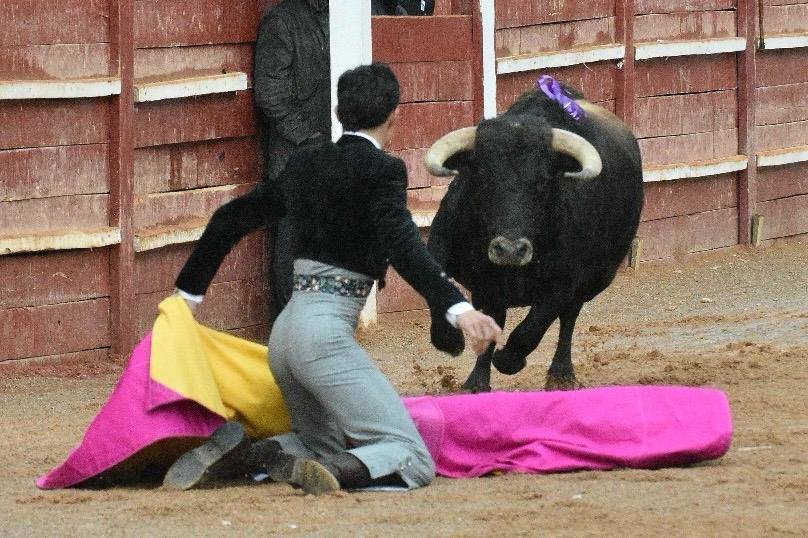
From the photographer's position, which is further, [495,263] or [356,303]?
[495,263]

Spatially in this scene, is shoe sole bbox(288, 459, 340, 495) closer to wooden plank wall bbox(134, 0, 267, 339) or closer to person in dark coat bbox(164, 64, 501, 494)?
person in dark coat bbox(164, 64, 501, 494)

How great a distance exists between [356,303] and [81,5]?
388 centimetres

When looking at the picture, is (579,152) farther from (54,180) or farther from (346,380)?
(346,380)

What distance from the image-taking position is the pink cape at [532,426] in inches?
242

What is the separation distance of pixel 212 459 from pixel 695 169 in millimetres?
8896

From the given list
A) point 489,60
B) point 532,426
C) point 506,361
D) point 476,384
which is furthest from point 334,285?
point 489,60

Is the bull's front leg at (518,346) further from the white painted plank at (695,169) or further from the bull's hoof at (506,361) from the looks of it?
the white painted plank at (695,169)

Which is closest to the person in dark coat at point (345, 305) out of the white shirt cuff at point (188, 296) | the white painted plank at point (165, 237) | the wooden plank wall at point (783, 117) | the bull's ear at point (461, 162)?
the white shirt cuff at point (188, 296)

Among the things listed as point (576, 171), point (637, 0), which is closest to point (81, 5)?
point (576, 171)

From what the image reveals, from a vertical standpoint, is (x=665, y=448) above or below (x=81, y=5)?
below

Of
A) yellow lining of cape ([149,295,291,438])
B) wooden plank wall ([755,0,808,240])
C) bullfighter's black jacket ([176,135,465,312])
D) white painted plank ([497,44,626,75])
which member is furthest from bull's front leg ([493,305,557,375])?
wooden plank wall ([755,0,808,240])

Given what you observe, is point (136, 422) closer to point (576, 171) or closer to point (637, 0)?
point (576, 171)

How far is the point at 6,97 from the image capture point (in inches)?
353

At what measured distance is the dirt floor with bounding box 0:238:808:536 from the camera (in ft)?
17.8
